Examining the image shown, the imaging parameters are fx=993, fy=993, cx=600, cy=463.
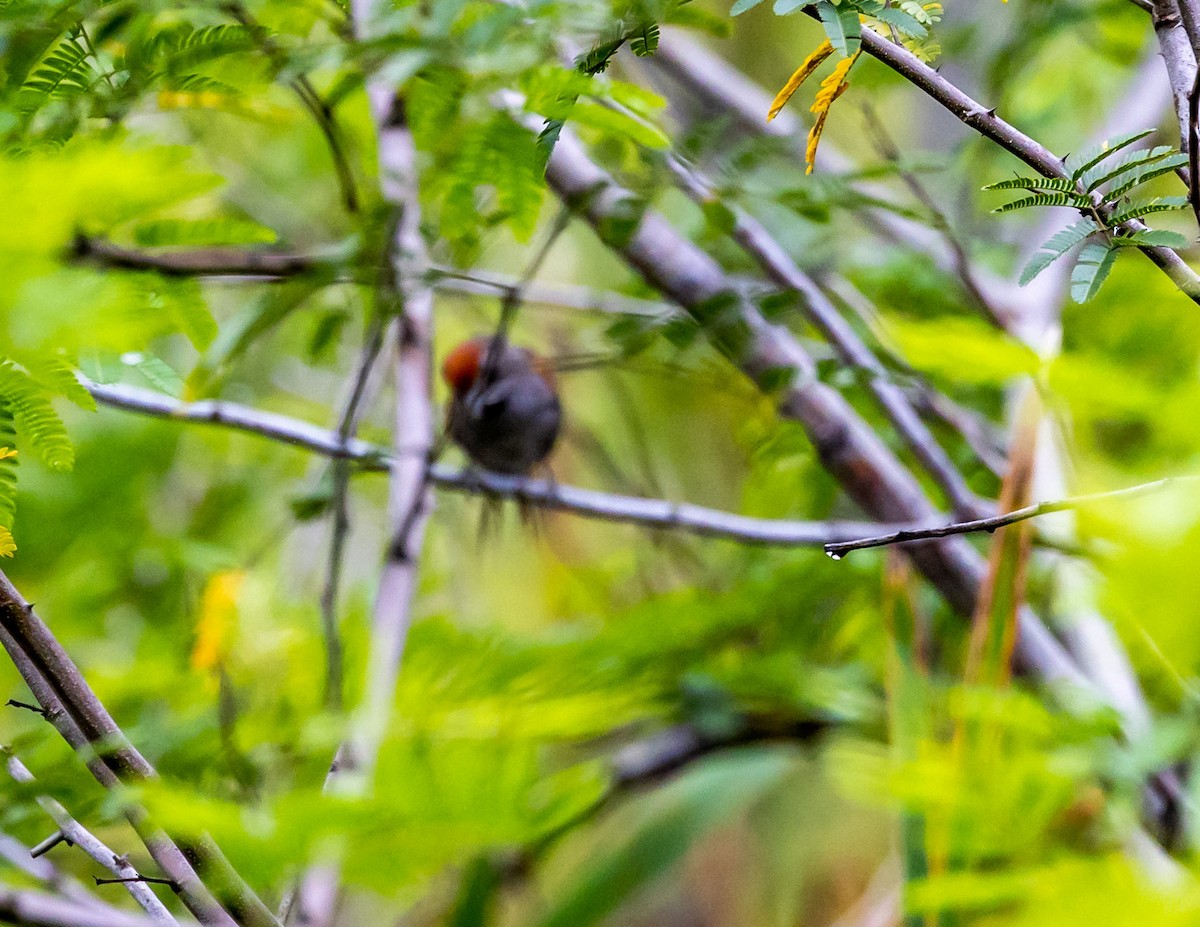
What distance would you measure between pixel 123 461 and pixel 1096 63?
130 cm

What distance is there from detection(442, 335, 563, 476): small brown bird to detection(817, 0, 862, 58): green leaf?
0.54 metres

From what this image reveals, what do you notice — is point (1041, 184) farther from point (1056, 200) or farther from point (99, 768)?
point (99, 768)

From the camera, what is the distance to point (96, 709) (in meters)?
0.34

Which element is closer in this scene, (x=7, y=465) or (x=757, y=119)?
(x=7, y=465)

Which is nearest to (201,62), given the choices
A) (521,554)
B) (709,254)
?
(709,254)

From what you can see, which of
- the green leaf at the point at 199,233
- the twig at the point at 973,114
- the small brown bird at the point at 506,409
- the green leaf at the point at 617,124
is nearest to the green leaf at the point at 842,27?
the twig at the point at 973,114

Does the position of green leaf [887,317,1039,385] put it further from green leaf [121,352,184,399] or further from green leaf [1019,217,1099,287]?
green leaf [121,352,184,399]

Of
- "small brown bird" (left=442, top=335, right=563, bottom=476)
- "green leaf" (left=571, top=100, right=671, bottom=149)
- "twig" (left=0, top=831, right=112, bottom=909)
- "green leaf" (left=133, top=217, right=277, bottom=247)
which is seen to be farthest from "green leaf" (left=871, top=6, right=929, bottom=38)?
"small brown bird" (left=442, top=335, right=563, bottom=476)

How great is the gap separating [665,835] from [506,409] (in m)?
0.40

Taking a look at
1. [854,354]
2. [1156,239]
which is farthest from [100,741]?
[854,354]

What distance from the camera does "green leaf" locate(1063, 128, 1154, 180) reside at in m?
0.30

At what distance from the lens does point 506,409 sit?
33.4 inches

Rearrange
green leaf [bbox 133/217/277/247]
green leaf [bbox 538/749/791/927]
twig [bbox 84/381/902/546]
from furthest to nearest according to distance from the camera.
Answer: green leaf [bbox 538/749/791/927] < twig [bbox 84/381/902/546] < green leaf [bbox 133/217/277/247]

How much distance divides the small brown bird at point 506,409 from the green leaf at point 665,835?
34 cm
